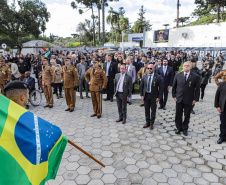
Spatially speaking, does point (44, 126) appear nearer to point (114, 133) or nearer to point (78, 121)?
point (114, 133)

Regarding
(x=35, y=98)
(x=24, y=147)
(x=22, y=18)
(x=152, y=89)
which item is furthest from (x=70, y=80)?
(x=22, y=18)

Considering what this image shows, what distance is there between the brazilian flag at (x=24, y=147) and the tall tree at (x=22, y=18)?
1285 inches

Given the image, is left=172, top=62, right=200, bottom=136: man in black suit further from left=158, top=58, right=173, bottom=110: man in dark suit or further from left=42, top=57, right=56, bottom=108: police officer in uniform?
left=42, top=57, right=56, bottom=108: police officer in uniform

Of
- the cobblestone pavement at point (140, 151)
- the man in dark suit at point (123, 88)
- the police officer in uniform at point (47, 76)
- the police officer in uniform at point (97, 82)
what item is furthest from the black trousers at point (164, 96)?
the police officer in uniform at point (47, 76)

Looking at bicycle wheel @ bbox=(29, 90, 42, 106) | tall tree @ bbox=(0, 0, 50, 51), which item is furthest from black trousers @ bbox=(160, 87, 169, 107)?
tall tree @ bbox=(0, 0, 50, 51)

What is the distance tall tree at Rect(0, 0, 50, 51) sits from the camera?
27.7m

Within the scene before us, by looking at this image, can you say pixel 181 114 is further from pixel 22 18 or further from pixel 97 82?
pixel 22 18

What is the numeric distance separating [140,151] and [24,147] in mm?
3165

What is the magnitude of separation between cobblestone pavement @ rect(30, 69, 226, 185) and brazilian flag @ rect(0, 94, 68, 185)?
5.44 ft

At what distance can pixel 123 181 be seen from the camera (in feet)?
10.5

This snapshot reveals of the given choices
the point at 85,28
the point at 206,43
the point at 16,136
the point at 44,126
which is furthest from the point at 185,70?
the point at 85,28

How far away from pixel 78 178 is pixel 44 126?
1839mm

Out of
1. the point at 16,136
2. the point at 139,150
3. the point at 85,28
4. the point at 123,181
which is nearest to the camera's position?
the point at 16,136

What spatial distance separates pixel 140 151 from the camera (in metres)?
4.19
